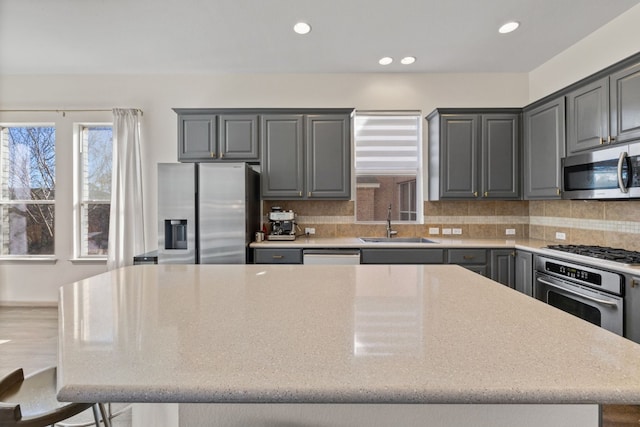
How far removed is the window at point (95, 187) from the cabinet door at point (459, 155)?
411cm

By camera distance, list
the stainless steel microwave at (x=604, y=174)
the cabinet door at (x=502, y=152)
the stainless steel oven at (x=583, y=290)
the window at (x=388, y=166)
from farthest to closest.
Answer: the window at (x=388, y=166)
the cabinet door at (x=502, y=152)
the stainless steel microwave at (x=604, y=174)
the stainless steel oven at (x=583, y=290)

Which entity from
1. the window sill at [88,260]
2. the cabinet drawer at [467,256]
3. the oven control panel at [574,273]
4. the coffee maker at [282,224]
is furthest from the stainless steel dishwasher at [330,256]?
the window sill at [88,260]

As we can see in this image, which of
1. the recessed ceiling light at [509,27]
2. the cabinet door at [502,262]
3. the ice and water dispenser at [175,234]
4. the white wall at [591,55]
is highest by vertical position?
the recessed ceiling light at [509,27]

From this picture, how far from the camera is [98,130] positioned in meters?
4.10

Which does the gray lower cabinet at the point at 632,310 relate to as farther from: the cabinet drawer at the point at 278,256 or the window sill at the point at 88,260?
the window sill at the point at 88,260

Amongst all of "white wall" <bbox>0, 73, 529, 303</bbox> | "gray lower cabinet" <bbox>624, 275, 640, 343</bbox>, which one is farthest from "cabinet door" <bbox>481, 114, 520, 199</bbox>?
"gray lower cabinet" <bbox>624, 275, 640, 343</bbox>

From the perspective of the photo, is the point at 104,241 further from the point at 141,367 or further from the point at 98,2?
the point at 141,367

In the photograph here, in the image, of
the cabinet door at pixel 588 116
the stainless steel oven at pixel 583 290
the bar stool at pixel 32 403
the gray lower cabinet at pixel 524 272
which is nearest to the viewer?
the bar stool at pixel 32 403

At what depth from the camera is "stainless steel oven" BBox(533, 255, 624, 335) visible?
6.90 ft

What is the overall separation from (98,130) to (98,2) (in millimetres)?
1936

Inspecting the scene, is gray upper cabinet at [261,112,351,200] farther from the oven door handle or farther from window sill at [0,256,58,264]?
window sill at [0,256,58,264]

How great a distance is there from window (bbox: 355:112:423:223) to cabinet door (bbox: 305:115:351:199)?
46 centimetres

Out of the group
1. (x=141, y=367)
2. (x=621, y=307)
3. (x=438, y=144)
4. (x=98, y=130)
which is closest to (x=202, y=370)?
(x=141, y=367)

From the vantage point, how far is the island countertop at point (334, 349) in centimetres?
58
